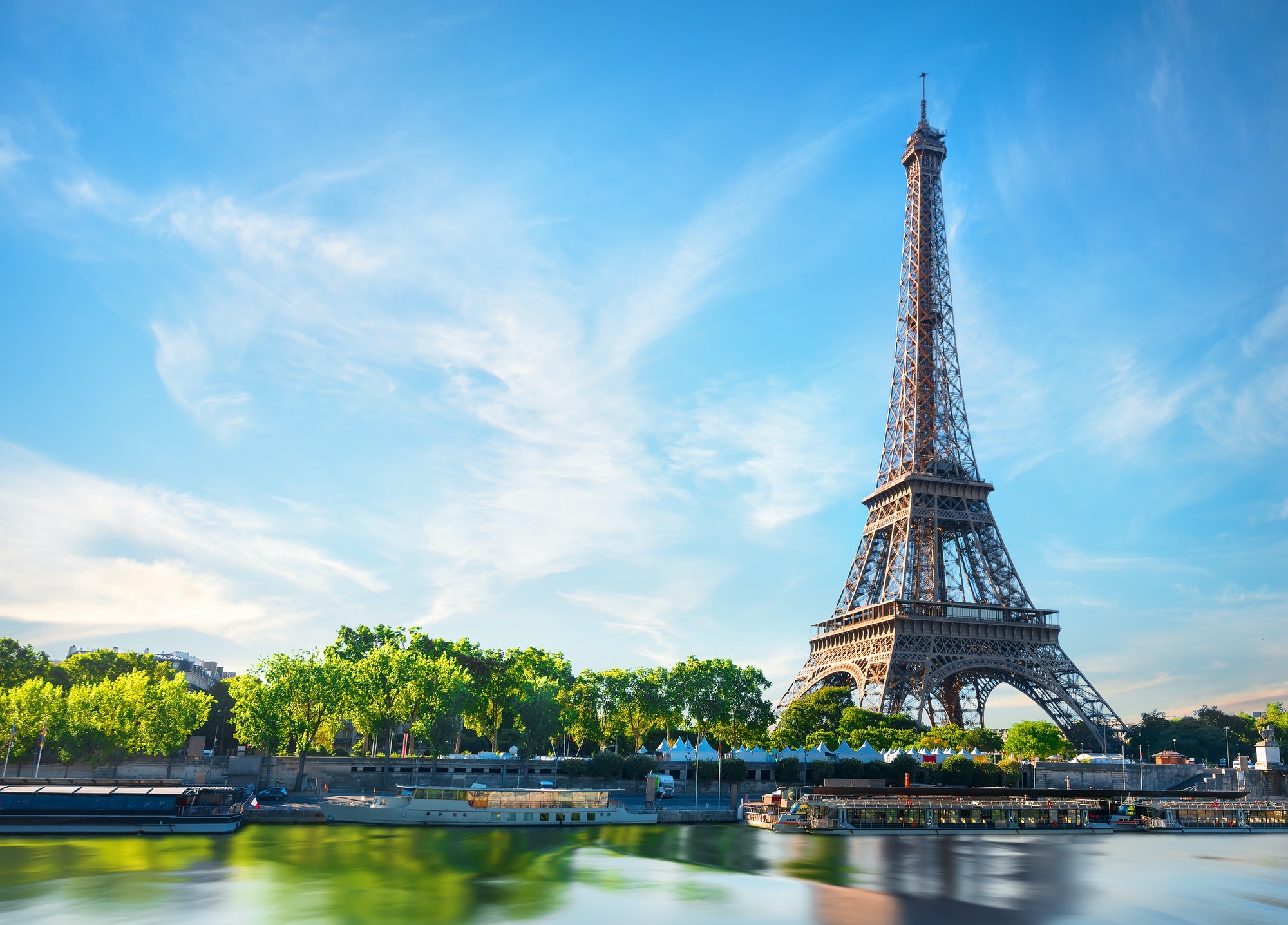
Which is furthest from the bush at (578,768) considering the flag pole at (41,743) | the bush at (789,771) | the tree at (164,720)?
the flag pole at (41,743)

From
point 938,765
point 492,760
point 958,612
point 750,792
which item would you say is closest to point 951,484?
point 958,612

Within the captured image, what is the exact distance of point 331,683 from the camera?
78.1 metres

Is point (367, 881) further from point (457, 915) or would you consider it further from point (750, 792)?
point (750, 792)

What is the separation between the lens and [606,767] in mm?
80188

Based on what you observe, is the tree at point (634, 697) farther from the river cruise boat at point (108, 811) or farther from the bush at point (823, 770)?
the river cruise boat at point (108, 811)

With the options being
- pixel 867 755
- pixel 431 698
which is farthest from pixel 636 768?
pixel 867 755

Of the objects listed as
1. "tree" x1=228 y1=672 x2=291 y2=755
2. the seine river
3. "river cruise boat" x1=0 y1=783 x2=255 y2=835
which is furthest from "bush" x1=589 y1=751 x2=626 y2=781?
"river cruise boat" x1=0 y1=783 x2=255 y2=835

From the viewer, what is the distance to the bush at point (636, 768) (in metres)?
80.8

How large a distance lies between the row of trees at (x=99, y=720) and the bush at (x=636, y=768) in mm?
36961

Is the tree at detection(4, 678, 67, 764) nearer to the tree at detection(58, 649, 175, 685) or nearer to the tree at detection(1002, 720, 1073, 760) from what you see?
the tree at detection(58, 649, 175, 685)

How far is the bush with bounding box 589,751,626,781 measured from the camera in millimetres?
80188

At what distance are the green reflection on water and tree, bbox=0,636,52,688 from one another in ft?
175

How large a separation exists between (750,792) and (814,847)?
88.9 feet

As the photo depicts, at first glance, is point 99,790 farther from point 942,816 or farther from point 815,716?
point 815,716
